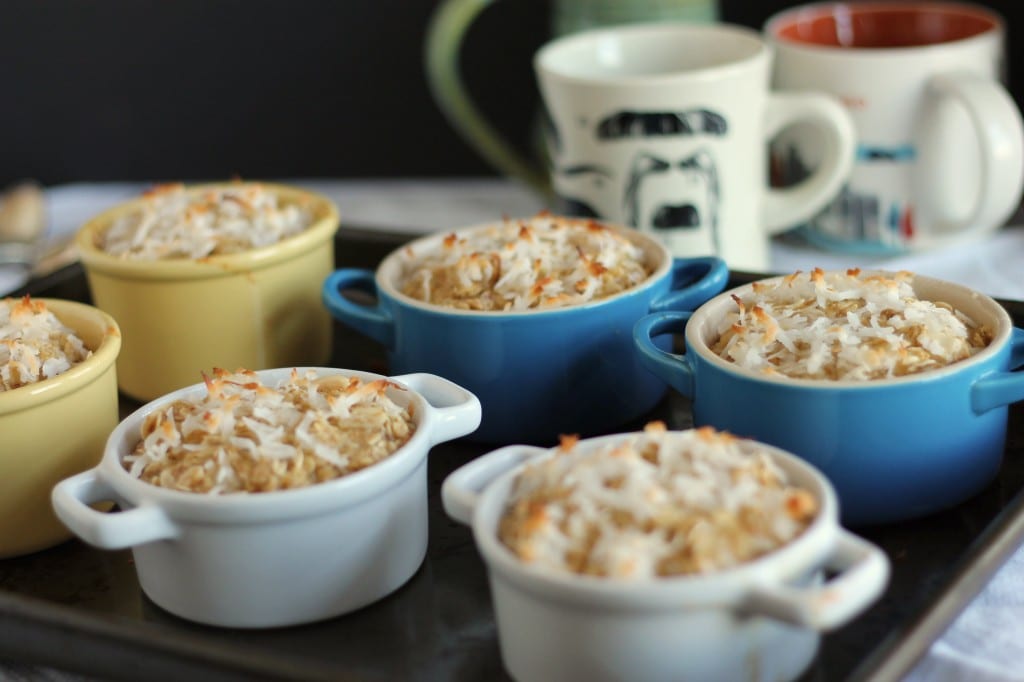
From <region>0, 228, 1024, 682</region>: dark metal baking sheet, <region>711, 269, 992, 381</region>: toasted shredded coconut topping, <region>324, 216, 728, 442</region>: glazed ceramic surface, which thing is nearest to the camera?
<region>0, 228, 1024, 682</region>: dark metal baking sheet

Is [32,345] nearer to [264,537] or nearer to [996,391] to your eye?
[264,537]

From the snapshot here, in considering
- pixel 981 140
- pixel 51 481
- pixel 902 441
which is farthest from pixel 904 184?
pixel 51 481

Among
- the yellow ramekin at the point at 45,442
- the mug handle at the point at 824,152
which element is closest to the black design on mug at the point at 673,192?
the mug handle at the point at 824,152

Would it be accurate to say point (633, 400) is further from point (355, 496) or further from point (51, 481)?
point (51, 481)

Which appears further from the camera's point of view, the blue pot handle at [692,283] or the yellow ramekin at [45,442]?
the blue pot handle at [692,283]

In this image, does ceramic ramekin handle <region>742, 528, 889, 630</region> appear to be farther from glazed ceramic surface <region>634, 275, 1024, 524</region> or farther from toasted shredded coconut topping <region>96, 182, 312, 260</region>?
toasted shredded coconut topping <region>96, 182, 312, 260</region>

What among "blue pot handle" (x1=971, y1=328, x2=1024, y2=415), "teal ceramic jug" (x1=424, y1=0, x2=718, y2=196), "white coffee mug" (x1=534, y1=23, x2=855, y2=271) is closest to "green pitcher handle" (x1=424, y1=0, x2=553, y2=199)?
"teal ceramic jug" (x1=424, y1=0, x2=718, y2=196)

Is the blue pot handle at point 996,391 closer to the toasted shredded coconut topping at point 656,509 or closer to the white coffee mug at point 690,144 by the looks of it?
the toasted shredded coconut topping at point 656,509
